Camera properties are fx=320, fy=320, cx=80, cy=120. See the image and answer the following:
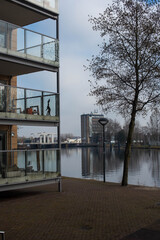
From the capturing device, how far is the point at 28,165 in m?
14.3

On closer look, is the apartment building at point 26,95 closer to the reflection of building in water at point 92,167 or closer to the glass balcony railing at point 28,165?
the glass balcony railing at point 28,165

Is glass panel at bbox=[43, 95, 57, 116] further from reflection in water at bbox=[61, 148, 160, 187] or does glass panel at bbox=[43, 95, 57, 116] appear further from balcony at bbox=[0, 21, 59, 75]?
reflection in water at bbox=[61, 148, 160, 187]

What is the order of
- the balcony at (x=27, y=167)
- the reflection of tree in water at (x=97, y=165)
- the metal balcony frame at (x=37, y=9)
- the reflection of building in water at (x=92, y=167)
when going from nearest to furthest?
1. the balcony at (x=27, y=167)
2. the metal balcony frame at (x=37, y=9)
3. the reflection of building in water at (x=92, y=167)
4. the reflection of tree in water at (x=97, y=165)

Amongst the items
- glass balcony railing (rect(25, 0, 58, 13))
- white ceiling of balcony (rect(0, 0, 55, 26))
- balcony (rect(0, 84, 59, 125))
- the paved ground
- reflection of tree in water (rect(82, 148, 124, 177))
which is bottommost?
reflection of tree in water (rect(82, 148, 124, 177))

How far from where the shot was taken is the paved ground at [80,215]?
8.14m

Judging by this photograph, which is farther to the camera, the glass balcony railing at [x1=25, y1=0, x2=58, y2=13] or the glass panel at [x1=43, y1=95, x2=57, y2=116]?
the glass panel at [x1=43, y1=95, x2=57, y2=116]

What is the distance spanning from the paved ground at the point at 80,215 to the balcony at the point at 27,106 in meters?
3.48

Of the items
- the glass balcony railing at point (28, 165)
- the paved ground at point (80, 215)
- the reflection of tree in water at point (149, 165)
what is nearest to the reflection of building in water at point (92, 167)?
the reflection of tree in water at point (149, 165)

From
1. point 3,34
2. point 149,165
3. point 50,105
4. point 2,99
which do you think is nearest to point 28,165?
point 2,99

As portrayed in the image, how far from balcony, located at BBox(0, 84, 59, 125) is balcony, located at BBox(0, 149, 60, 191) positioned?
57.8 inches

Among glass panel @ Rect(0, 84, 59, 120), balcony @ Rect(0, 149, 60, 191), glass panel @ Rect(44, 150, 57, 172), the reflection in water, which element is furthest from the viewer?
the reflection in water

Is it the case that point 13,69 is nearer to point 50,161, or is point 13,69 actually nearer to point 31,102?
point 31,102

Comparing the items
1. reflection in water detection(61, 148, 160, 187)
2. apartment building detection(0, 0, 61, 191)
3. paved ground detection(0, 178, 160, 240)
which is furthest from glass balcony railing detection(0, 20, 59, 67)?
reflection in water detection(61, 148, 160, 187)

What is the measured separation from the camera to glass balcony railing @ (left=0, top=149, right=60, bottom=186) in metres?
13.3
